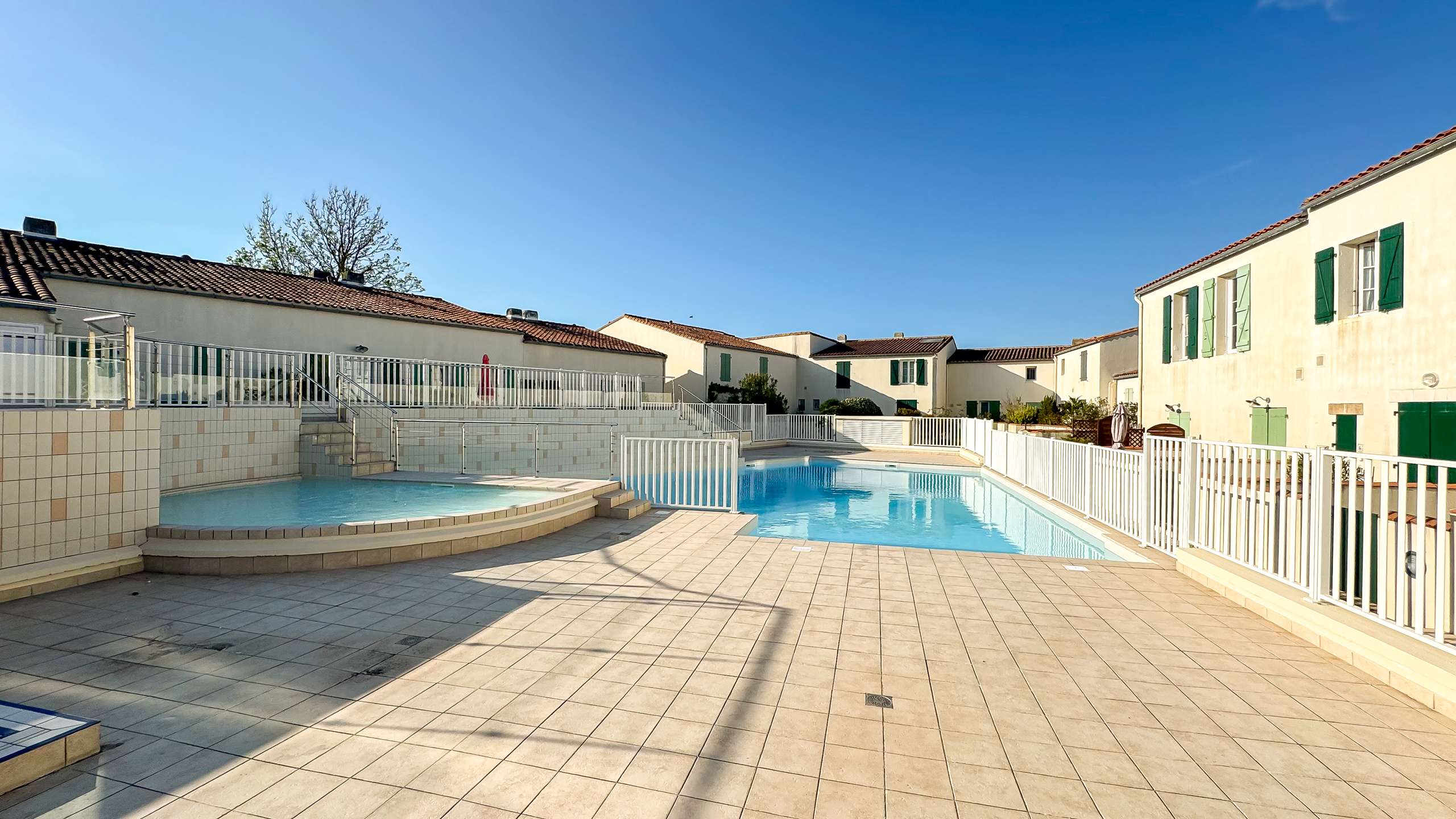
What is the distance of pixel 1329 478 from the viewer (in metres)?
3.60

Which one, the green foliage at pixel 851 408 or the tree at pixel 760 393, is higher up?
the tree at pixel 760 393

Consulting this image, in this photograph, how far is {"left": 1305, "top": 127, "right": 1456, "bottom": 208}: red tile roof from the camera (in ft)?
23.9

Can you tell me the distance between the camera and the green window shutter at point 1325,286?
905 centimetres

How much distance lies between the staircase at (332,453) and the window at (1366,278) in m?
15.2

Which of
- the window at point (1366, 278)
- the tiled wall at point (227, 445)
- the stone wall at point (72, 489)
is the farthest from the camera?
the window at point (1366, 278)

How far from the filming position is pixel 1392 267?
8.05 meters

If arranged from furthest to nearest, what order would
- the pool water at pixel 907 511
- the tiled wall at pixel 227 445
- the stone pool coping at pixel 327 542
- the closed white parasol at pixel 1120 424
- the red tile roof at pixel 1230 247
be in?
the red tile roof at pixel 1230 247, the closed white parasol at pixel 1120 424, the pool water at pixel 907 511, the tiled wall at pixel 227 445, the stone pool coping at pixel 327 542

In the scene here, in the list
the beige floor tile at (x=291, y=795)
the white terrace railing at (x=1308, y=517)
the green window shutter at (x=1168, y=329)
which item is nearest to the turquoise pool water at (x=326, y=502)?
the beige floor tile at (x=291, y=795)

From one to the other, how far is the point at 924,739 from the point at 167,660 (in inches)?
151

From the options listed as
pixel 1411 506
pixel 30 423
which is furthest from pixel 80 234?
pixel 1411 506

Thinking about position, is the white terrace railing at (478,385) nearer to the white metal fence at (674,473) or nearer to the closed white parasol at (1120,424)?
the white metal fence at (674,473)

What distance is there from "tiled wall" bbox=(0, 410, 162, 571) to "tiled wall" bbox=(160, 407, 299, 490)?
3012 millimetres

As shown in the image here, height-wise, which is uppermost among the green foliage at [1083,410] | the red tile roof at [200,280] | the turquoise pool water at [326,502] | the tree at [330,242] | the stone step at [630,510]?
the tree at [330,242]

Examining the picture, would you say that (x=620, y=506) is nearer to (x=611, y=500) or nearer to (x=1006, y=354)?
(x=611, y=500)
